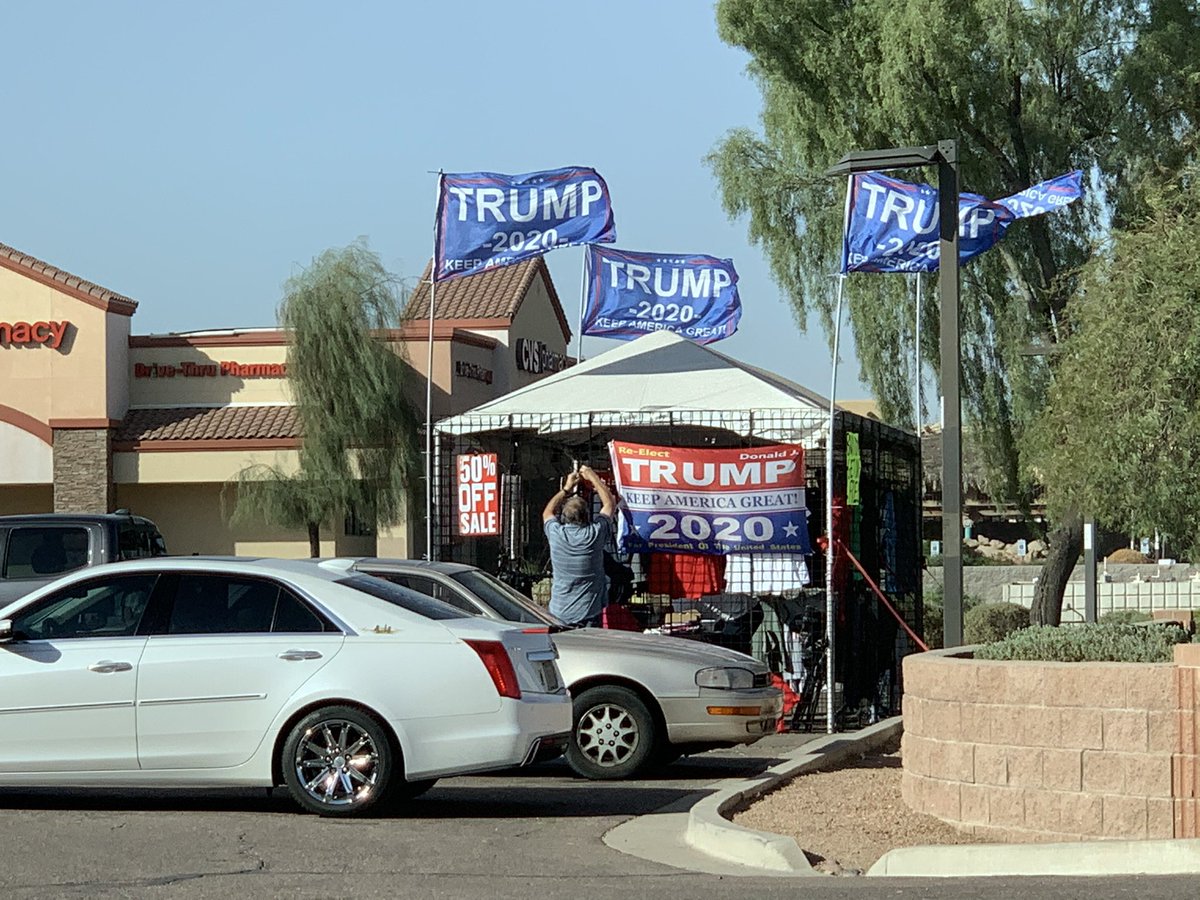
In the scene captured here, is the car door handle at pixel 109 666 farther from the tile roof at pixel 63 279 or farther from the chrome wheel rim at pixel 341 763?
the tile roof at pixel 63 279

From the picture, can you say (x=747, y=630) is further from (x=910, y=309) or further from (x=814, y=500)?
(x=910, y=309)

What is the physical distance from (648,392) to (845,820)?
7.09 m

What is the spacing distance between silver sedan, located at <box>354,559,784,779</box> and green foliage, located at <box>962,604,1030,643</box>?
13926 mm

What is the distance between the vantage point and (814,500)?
1673 cm

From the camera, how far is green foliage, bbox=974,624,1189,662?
9610mm

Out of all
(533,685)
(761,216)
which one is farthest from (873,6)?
(533,685)

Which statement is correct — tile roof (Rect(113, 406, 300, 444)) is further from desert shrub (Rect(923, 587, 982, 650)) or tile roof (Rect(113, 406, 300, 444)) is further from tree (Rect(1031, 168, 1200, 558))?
tree (Rect(1031, 168, 1200, 558))

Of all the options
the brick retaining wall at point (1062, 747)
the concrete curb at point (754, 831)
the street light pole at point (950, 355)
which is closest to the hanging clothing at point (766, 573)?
the street light pole at point (950, 355)

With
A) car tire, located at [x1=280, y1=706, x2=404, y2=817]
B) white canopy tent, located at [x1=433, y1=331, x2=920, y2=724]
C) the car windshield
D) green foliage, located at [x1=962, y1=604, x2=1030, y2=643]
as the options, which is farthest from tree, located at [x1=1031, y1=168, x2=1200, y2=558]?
green foliage, located at [x1=962, y1=604, x2=1030, y2=643]

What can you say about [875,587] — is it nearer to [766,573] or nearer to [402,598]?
[766,573]

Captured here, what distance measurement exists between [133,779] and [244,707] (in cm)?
78

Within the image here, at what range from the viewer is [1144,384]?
14.3 m

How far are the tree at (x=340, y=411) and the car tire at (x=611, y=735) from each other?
22.7m

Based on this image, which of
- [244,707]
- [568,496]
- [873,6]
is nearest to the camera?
[244,707]
